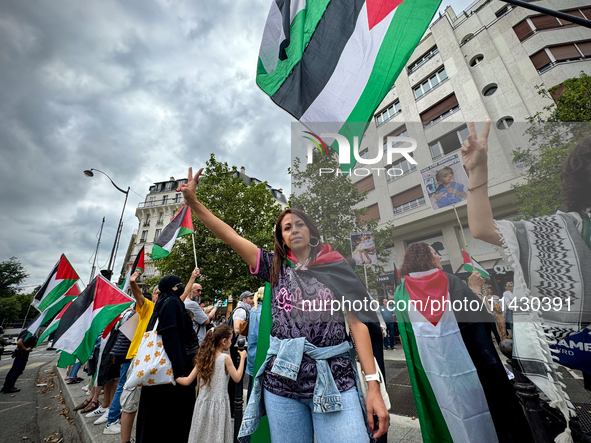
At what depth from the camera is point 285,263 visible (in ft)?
6.04

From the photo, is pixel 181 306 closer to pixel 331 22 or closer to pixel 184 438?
pixel 184 438

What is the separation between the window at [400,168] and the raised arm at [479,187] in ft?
1.16

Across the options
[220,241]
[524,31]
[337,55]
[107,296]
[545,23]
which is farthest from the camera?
[220,241]

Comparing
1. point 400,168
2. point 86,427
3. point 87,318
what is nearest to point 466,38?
point 400,168

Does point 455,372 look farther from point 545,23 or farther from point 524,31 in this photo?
point 545,23

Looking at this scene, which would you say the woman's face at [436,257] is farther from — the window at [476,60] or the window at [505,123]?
the window at [476,60]

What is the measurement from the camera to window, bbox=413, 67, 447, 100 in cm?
294

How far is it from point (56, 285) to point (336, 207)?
807 cm

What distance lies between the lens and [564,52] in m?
8.09

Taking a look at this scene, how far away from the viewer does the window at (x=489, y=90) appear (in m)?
3.28

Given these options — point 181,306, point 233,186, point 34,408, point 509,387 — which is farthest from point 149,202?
point 509,387

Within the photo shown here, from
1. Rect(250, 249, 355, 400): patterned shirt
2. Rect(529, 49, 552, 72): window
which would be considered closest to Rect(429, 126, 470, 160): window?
Rect(250, 249, 355, 400): patterned shirt

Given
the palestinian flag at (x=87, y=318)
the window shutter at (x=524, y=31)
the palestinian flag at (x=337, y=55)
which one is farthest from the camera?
the window shutter at (x=524, y=31)

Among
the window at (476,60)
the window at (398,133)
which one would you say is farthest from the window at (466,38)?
the window at (398,133)
